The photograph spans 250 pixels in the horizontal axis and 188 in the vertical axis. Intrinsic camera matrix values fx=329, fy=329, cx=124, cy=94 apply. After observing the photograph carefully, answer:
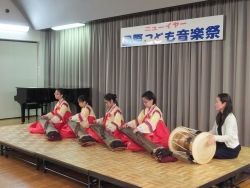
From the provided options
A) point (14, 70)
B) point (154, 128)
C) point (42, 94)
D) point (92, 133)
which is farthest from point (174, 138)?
point (14, 70)

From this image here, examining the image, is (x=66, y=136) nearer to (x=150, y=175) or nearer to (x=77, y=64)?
(x=150, y=175)

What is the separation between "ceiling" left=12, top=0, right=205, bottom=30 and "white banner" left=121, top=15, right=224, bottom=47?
38 cm

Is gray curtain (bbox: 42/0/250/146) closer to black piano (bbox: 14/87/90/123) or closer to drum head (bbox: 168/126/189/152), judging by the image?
black piano (bbox: 14/87/90/123)

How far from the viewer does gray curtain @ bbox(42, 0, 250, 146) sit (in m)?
5.18

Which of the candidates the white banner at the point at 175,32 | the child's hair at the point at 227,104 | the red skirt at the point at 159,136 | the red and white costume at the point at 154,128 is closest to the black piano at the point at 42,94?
the white banner at the point at 175,32

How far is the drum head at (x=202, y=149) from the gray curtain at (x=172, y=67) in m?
1.55

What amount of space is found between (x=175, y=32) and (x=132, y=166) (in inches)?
119

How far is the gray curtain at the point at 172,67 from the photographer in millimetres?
5184

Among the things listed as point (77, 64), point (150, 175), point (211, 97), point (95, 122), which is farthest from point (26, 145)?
point (77, 64)

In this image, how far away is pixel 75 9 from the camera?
746 cm

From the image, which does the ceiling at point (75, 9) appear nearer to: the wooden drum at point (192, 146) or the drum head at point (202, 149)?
the wooden drum at point (192, 146)

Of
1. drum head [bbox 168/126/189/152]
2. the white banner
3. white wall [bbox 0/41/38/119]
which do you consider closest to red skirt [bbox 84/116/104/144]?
drum head [bbox 168/126/189/152]

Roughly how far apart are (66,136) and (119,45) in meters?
2.65

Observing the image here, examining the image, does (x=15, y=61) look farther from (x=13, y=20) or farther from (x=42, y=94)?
(x=42, y=94)
